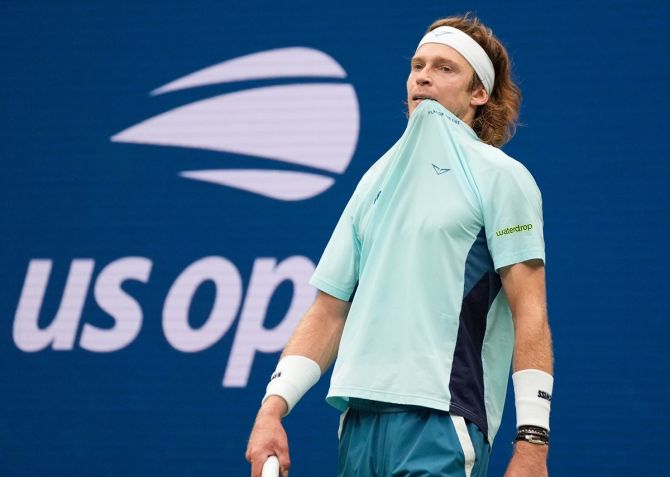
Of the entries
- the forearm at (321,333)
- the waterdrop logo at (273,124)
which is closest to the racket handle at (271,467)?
the forearm at (321,333)

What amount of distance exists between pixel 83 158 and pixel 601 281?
1.81 meters

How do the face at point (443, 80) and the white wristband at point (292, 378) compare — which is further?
the face at point (443, 80)

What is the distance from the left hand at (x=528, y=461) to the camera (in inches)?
70.5

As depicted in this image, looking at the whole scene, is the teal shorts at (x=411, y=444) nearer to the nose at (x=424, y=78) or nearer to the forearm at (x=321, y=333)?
the forearm at (x=321, y=333)

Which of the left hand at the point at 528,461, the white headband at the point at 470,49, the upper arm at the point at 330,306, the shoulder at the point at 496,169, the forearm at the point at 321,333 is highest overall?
the white headband at the point at 470,49

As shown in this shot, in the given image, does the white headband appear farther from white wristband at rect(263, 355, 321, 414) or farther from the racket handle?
the racket handle

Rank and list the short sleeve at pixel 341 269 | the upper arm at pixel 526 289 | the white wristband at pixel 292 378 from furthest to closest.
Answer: the short sleeve at pixel 341 269 → the white wristband at pixel 292 378 → the upper arm at pixel 526 289

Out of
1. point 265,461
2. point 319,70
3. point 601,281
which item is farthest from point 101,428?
point 265,461

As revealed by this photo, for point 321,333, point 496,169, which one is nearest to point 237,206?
point 321,333

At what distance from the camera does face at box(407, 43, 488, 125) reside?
2180 mm

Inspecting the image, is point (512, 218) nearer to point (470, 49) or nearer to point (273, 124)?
point (470, 49)

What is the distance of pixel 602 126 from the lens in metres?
3.44

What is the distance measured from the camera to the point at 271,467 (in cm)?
182

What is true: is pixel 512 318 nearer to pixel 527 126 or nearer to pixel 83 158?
pixel 527 126
